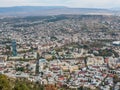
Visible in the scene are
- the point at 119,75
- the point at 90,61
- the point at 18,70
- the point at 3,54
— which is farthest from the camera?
the point at 3,54

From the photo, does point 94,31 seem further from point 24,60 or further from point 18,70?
point 18,70

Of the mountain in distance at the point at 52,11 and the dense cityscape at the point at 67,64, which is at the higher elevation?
the dense cityscape at the point at 67,64

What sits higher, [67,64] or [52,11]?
[67,64]

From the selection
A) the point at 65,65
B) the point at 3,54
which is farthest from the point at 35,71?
the point at 3,54

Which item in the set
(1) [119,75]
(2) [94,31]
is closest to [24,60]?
(1) [119,75]

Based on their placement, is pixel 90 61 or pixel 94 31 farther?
pixel 94 31

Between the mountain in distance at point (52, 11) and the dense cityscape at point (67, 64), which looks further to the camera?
the mountain in distance at point (52, 11)

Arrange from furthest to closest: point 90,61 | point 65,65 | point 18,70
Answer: point 90,61 < point 65,65 < point 18,70

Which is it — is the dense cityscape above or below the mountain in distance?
above

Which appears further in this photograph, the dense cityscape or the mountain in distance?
the mountain in distance

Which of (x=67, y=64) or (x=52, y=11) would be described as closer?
(x=67, y=64)
